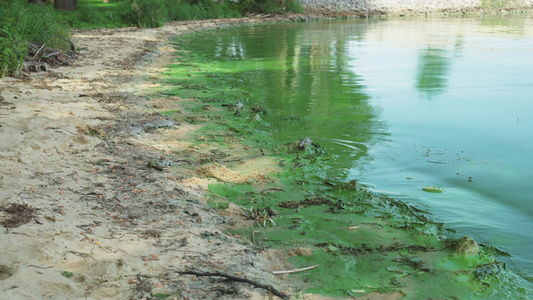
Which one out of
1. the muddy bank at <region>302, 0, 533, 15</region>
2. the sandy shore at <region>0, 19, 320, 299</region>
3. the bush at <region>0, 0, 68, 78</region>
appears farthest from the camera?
the muddy bank at <region>302, 0, 533, 15</region>

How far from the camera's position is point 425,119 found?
7.93 m

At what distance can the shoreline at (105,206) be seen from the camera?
2.98 m

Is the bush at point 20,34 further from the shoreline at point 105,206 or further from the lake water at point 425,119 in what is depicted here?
the lake water at point 425,119

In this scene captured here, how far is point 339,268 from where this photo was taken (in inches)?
141

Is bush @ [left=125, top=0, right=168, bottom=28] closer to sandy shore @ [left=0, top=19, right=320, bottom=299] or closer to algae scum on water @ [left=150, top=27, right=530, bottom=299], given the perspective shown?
sandy shore @ [left=0, top=19, right=320, bottom=299]

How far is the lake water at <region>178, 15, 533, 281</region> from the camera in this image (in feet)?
16.0

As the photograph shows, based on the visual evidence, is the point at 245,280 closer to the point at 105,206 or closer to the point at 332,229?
Result: the point at 332,229

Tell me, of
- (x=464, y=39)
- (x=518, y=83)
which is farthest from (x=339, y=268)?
(x=464, y=39)

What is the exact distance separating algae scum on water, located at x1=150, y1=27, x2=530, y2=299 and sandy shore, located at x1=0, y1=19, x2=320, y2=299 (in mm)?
274

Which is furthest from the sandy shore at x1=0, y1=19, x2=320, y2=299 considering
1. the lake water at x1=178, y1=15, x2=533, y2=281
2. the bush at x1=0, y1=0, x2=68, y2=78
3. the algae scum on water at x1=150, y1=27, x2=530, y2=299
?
the lake water at x1=178, y1=15, x2=533, y2=281

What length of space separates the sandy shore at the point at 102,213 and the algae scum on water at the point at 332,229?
0.90 ft

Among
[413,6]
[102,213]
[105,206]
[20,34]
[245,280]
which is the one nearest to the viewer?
[245,280]

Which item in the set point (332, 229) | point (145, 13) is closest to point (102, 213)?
point (332, 229)

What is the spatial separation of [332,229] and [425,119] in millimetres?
4332
